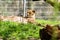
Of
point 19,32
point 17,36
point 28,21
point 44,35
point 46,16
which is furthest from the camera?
point 46,16

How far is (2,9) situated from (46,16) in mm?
1878

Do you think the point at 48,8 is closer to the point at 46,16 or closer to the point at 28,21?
the point at 46,16

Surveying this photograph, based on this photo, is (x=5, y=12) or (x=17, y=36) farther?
(x=5, y=12)

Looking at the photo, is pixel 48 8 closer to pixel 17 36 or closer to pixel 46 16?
pixel 46 16

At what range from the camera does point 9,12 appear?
10164mm

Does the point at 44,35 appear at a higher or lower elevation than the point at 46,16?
higher

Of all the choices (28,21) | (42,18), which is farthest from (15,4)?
(28,21)

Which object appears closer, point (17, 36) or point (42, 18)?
point (17, 36)

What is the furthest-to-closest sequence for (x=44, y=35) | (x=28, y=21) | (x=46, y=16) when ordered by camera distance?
(x=46, y=16) → (x=28, y=21) → (x=44, y=35)

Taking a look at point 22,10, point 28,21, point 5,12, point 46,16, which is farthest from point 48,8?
point 28,21

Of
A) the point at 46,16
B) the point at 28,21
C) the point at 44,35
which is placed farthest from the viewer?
the point at 46,16

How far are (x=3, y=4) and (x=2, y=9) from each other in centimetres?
24

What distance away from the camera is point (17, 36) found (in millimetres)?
5379

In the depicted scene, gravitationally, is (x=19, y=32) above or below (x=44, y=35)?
below
